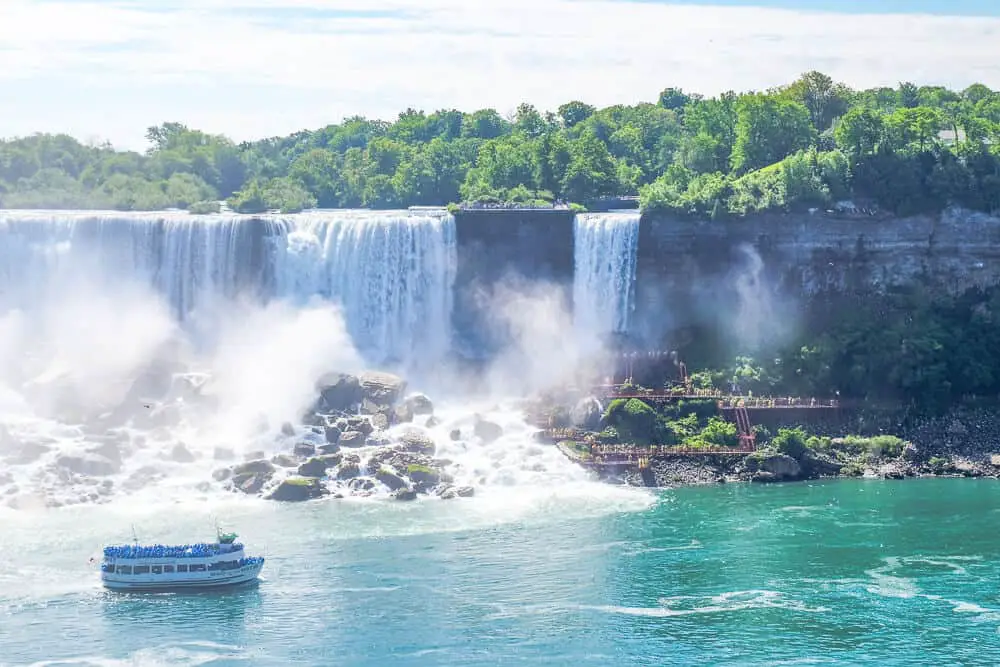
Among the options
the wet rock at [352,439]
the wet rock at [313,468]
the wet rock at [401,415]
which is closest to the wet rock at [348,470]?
the wet rock at [313,468]

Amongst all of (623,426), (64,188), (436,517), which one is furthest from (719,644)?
(64,188)

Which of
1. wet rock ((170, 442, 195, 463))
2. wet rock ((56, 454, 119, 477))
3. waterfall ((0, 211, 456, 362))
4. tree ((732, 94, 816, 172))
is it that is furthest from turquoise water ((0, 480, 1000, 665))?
tree ((732, 94, 816, 172))

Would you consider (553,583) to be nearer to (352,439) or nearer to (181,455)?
(352,439)

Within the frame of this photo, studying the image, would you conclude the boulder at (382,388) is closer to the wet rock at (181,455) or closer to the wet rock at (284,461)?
the wet rock at (284,461)

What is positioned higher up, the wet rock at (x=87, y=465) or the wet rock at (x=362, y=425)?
the wet rock at (x=362, y=425)

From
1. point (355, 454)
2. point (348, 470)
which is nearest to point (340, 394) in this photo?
point (355, 454)

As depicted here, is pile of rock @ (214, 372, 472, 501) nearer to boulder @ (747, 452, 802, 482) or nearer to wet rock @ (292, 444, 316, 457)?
wet rock @ (292, 444, 316, 457)
